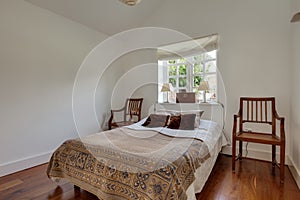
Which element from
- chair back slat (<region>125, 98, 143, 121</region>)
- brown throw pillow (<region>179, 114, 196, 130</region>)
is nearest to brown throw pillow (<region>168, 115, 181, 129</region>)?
brown throw pillow (<region>179, 114, 196, 130</region>)

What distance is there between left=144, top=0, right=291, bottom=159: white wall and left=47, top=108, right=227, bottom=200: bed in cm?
131

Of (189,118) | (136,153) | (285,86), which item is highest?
(285,86)

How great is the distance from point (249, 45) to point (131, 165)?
267cm

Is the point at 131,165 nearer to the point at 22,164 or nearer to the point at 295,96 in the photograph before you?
the point at 22,164

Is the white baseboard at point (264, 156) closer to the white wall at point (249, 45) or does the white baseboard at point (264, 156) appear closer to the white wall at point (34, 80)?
the white wall at point (249, 45)

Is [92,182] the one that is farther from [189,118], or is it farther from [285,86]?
[285,86]

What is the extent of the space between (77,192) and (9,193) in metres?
0.74

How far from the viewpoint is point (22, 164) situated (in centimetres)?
260

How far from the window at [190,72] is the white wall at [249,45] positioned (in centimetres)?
23

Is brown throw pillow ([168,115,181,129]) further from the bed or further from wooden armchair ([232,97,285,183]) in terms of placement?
wooden armchair ([232,97,285,183])

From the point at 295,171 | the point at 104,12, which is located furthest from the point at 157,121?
the point at 104,12

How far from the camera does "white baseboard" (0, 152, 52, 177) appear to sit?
7.94ft

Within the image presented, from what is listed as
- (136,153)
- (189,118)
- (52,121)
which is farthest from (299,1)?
(52,121)

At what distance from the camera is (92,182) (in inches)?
65.2
